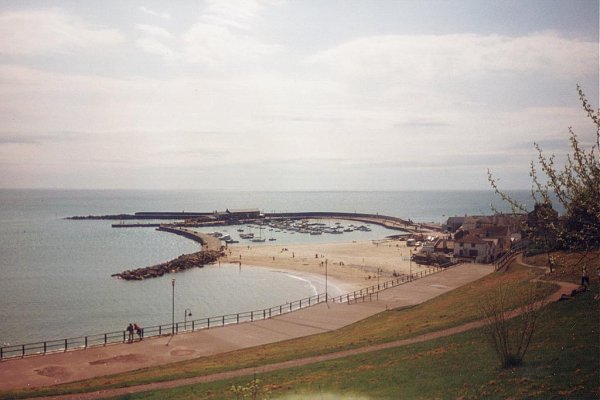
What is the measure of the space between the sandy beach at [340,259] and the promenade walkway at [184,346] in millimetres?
14852

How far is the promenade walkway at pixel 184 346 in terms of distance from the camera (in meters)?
29.0

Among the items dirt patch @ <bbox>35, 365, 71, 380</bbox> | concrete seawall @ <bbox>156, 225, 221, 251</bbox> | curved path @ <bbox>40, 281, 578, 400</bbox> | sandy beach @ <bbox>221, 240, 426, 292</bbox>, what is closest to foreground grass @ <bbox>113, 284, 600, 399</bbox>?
curved path @ <bbox>40, 281, 578, 400</bbox>

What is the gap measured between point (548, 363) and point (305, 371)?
448 inches

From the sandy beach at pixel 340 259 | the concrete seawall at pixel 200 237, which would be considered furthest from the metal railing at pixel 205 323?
the concrete seawall at pixel 200 237

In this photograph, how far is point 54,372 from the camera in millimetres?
29234

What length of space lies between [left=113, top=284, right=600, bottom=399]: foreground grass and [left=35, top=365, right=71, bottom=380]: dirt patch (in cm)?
983

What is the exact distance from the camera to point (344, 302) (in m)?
50.4

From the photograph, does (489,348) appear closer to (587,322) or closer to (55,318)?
(587,322)

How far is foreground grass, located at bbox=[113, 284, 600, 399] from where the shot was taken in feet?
51.3

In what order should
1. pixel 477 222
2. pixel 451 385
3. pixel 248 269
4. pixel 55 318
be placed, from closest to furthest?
pixel 451 385 → pixel 55 318 → pixel 248 269 → pixel 477 222

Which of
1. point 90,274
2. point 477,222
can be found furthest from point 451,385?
point 477,222

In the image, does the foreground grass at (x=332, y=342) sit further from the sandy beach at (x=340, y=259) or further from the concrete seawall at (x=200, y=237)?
the concrete seawall at (x=200, y=237)

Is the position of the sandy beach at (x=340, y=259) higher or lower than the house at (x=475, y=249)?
lower

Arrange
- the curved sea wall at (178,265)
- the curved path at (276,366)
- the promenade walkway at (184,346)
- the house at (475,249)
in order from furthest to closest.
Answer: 1. the house at (475,249)
2. the curved sea wall at (178,265)
3. the promenade walkway at (184,346)
4. the curved path at (276,366)
